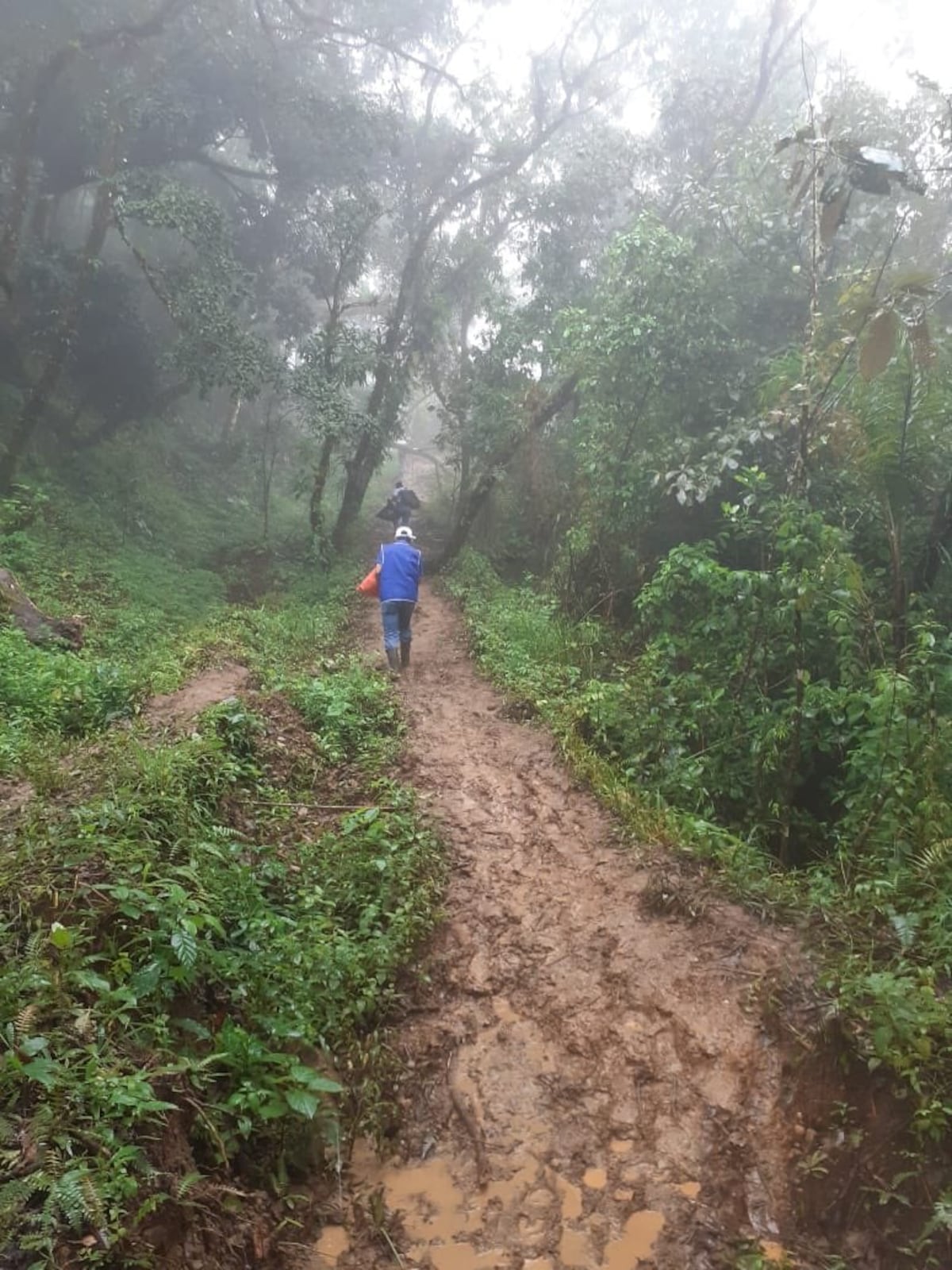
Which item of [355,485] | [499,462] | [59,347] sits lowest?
[355,485]

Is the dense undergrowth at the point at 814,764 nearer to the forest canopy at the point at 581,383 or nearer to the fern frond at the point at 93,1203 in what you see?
the forest canopy at the point at 581,383

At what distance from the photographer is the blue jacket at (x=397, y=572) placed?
8.84 metres

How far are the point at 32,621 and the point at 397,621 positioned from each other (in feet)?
13.1

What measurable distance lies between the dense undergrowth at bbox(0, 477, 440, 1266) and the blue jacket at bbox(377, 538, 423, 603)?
228 cm

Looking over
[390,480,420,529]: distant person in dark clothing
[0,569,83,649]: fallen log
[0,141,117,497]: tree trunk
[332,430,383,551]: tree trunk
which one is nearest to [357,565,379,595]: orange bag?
[0,569,83,649]: fallen log

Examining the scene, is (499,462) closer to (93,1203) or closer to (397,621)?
(397,621)

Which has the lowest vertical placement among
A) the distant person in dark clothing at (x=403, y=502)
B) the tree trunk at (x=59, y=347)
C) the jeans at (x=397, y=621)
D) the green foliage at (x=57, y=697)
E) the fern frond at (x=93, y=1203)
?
the fern frond at (x=93, y=1203)

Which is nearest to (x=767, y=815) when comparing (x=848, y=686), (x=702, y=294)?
(x=848, y=686)

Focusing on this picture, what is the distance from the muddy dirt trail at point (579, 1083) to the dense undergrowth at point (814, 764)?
475 millimetres

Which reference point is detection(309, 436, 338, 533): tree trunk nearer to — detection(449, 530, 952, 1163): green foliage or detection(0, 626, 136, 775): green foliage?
detection(449, 530, 952, 1163): green foliage

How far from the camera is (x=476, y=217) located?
804 inches

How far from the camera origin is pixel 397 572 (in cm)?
884

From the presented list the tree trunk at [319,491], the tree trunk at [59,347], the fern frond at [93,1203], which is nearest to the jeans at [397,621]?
the fern frond at [93,1203]

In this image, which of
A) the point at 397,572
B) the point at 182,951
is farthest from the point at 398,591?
the point at 182,951
